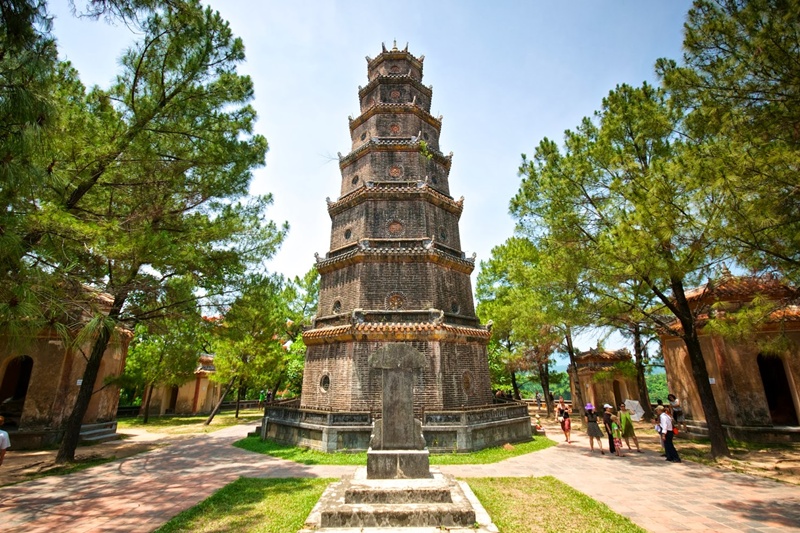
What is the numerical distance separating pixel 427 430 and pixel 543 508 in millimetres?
5622

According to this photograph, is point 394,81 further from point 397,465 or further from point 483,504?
point 483,504

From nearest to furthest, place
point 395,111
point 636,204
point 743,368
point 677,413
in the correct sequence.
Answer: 1. point 636,204
2. point 743,368
3. point 677,413
4. point 395,111

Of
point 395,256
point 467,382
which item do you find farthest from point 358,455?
point 395,256

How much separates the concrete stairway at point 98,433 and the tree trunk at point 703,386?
21880mm

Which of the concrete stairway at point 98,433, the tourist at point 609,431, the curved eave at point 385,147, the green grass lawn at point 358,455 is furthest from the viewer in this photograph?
the curved eave at point 385,147

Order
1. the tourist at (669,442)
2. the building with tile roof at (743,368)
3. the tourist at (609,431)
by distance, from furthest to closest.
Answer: the building with tile roof at (743,368) → the tourist at (609,431) → the tourist at (669,442)

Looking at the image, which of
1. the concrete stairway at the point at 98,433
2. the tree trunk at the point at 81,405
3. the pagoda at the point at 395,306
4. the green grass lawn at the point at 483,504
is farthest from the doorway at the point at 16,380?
the green grass lawn at the point at 483,504

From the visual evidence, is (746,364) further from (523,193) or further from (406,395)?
(406,395)

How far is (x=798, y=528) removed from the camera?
5.58 metres

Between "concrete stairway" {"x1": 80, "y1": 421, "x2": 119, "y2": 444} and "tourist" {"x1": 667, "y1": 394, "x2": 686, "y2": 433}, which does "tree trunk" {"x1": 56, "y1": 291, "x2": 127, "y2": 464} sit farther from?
"tourist" {"x1": 667, "y1": 394, "x2": 686, "y2": 433}

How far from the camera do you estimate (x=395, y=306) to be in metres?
14.6

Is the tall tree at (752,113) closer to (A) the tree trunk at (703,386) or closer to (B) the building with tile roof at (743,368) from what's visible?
(A) the tree trunk at (703,386)

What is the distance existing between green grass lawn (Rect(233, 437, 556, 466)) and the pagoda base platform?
247 mm

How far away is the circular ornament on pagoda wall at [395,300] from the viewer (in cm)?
1460
